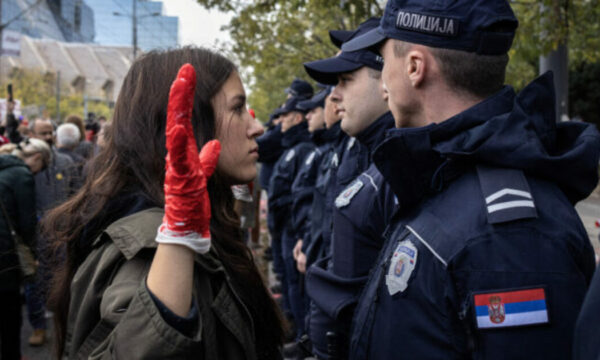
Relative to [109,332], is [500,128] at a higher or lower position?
higher

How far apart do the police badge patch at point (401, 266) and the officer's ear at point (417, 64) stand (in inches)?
21.7

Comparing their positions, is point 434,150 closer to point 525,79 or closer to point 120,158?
point 120,158

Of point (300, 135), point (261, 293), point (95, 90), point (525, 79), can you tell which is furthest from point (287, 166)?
point (95, 90)

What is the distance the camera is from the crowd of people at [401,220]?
4.45 ft

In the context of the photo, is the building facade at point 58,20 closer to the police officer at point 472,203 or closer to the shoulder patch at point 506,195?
the police officer at point 472,203

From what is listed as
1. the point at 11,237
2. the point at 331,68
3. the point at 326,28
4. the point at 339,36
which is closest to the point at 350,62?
the point at 331,68

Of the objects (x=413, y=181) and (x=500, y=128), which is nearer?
(x=500, y=128)

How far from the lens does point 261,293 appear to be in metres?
1.94

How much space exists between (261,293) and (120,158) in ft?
2.26

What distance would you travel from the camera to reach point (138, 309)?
4.29 feet

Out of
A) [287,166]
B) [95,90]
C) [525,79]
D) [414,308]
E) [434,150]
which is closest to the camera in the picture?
[414,308]

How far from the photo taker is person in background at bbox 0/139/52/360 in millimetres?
4148

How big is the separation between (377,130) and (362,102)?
19 cm

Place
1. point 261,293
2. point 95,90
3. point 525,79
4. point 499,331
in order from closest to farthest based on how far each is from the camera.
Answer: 1. point 499,331
2. point 261,293
3. point 525,79
4. point 95,90
